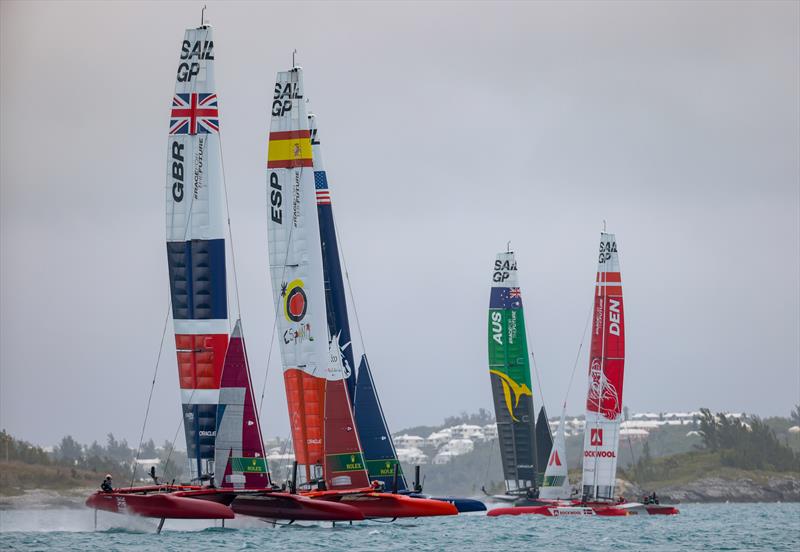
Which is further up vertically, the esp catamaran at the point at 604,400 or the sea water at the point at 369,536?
the esp catamaran at the point at 604,400

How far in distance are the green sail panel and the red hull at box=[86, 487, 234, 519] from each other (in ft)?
112

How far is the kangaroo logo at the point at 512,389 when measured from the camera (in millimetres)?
72375

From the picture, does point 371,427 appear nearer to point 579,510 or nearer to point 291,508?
point 291,508

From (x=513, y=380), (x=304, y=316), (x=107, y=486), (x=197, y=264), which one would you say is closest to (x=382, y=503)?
(x=304, y=316)

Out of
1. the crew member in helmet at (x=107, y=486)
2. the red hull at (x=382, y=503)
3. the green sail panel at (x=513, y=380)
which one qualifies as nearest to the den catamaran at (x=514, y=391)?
the green sail panel at (x=513, y=380)

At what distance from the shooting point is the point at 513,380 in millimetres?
72312

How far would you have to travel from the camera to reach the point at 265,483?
4138 cm

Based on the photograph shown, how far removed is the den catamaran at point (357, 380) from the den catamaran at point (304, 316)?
0.80 m

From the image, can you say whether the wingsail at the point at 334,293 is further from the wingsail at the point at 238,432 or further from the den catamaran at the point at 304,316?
the wingsail at the point at 238,432

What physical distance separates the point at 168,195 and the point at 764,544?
21070 mm

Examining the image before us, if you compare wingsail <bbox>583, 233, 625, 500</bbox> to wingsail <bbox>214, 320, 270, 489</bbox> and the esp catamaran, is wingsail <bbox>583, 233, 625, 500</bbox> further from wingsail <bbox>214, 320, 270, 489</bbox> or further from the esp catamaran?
wingsail <bbox>214, 320, 270, 489</bbox>

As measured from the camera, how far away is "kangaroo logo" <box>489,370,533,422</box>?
72.4m

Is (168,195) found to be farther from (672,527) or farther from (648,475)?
(648,475)

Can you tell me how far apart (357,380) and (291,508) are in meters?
6.16
